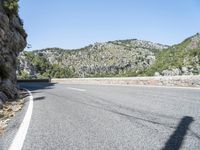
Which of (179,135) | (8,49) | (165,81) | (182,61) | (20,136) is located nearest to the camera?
(179,135)

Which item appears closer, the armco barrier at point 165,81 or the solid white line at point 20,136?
the solid white line at point 20,136

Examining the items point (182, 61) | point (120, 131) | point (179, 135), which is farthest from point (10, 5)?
point (182, 61)

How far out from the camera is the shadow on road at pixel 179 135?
15.2 feet

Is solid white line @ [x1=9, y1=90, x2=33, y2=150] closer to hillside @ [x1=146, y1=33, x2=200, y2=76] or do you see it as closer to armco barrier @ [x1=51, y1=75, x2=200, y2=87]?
armco barrier @ [x1=51, y1=75, x2=200, y2=87]

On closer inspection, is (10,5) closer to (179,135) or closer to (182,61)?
(179,135)

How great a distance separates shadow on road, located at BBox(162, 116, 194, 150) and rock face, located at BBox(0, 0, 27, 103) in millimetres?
9281

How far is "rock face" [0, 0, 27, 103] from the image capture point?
1775 centimetres

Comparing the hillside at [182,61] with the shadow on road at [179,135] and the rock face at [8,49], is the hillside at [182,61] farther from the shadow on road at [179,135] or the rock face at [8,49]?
the shadow on road at [179,135]

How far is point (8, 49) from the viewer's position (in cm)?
2638

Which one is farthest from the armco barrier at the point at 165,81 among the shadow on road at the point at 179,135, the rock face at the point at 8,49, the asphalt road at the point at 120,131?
the shadow on road at the point at 179,135

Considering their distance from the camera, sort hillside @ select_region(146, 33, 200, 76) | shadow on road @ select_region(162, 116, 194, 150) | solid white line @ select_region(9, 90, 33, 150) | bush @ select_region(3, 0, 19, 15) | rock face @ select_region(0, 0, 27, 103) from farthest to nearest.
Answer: hillside @ select_region(146, 33, 200, 76)
bush @ select_region(3, 0, 19, 15)
rock face @ select_region(0, 0, 27, 103)
solid white line @ select_region(9, 90, 33, 150)
shadow on road @ select_region(162, 116, 194, 150)

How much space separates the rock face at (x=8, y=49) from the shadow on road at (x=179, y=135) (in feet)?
30.5

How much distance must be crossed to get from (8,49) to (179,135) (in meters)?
23.0

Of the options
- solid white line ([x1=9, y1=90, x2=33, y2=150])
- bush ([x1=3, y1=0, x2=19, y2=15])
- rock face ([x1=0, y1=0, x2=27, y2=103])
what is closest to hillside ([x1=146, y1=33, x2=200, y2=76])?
rock face ([x1=0, y1=0, x2=27, y2=103])
